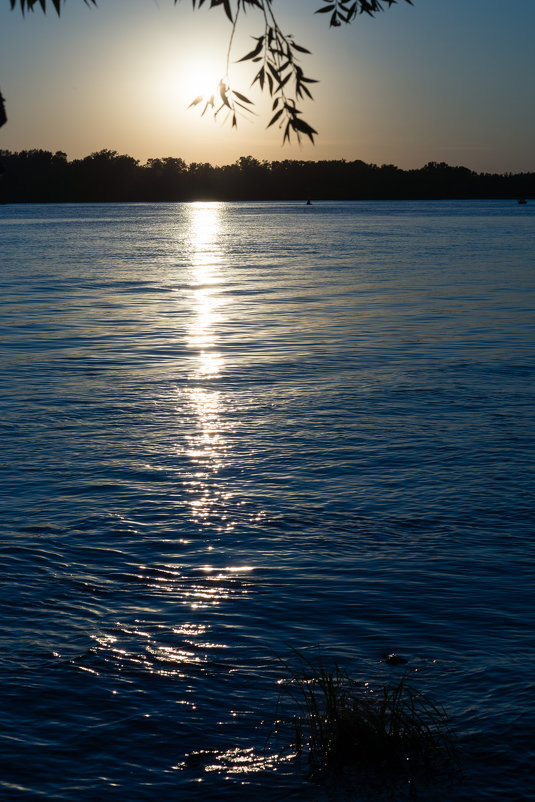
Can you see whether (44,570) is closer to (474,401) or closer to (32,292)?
(474,401)

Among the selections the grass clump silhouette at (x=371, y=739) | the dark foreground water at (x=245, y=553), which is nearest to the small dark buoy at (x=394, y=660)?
the dark foreground water at (x=245, y=553)

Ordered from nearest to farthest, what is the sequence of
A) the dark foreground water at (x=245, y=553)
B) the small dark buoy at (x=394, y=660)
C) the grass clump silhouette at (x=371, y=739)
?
the grass clump silhouette at (x=371, y=739) → the dark foreground water at (x=245, y=553) → the small dark buoy at (x=394, y=660)

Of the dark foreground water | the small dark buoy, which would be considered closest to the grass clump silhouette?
the dark foreground water

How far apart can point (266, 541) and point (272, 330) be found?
20.8 metres

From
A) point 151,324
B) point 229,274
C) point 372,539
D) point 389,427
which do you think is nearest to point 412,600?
point 372,539

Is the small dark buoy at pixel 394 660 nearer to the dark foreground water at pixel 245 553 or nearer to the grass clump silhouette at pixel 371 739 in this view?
the dark foreground water at pixel 245 553

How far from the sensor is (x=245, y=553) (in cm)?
1103

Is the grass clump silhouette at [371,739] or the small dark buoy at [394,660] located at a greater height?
the grass clump silhouette at [371,739]

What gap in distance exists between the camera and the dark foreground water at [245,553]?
23.4 ft

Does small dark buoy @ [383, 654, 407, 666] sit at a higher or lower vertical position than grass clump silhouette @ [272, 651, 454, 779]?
lower

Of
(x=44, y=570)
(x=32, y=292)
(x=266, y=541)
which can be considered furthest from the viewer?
(x=32, y=292)

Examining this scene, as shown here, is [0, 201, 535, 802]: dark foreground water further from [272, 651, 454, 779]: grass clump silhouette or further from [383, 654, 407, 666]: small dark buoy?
[272, 651, 454, 779]: grass clump silhouette

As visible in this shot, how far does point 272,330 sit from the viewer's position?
31766 mm

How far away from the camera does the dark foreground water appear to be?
7129 millimetres
